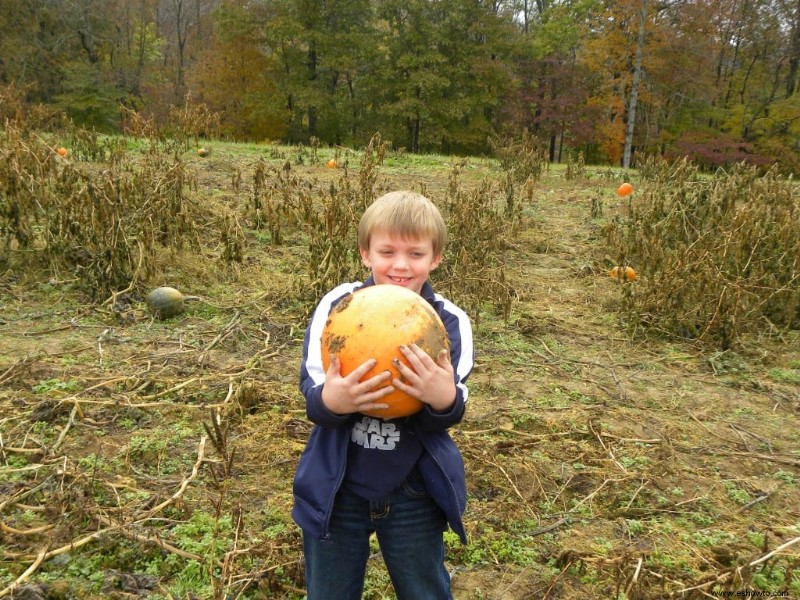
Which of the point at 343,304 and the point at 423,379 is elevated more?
the point at 343,304

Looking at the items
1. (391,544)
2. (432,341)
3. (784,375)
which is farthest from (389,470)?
(784,375)

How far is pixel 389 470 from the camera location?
172 cm

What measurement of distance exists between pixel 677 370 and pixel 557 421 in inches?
60.4

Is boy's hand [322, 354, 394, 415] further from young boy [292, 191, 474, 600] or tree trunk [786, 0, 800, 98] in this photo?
tree trunk [786, 0, 800, 98]

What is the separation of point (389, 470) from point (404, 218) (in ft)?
2.41

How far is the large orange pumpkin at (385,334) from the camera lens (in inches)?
A: 63.4

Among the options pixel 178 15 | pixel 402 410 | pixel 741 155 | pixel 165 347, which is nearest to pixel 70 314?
pixel 165 347

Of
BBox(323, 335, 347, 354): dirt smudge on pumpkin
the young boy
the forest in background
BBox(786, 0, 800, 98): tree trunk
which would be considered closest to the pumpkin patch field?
the young boy

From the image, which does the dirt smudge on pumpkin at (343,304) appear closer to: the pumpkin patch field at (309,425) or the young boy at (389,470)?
the young boy at (389,470)

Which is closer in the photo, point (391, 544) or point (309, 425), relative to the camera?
point (391, 544)

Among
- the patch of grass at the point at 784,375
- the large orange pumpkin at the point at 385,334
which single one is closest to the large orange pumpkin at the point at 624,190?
the patch of grass at the point at 784,375

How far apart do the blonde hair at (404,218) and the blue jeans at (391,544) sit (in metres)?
0.71

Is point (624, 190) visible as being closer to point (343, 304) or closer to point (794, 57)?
point (343, 304)

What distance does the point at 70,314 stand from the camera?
16.2 ft
